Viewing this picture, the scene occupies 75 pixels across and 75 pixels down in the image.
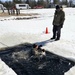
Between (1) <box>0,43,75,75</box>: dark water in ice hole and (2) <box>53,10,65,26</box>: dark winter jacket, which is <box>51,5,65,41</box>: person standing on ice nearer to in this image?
(2) <box>53,10,65,26</box>: dark winter jacket

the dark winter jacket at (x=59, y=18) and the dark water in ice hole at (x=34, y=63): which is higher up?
the dark winter jacket at (x=59, y=18)

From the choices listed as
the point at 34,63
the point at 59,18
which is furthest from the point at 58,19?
the point at 34,63

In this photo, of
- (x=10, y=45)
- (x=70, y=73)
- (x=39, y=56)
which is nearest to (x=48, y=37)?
(x=10, y=45)

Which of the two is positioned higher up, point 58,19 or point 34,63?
point 58,19

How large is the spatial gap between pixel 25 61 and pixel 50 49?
1859mm

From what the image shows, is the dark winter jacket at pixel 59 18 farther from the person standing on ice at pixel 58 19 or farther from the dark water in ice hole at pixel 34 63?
the dark water in ice hole at pixel 34 63

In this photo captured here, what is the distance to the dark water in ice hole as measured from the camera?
8.36 metres

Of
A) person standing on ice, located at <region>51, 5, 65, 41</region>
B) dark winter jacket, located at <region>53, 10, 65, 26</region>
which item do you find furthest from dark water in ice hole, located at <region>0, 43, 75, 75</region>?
dark winter jacket, located at <region>53, 10, 65, 26</region>

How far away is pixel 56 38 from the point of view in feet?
42.3

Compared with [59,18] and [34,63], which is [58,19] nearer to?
[59,18]

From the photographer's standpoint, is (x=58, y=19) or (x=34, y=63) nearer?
(x=34, y=63)

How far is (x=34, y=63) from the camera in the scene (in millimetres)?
9250

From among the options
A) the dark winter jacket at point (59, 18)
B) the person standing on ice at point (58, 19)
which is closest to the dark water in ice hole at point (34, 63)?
the person standing on ice at point (58, 19)

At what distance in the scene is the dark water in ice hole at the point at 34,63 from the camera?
8.36m
